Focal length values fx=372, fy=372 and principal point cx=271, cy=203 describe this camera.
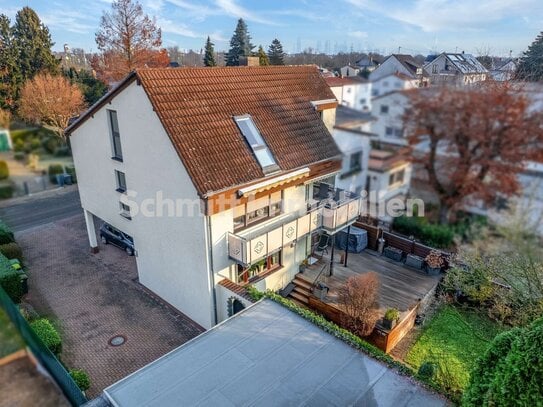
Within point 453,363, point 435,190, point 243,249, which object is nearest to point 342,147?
point 435,190

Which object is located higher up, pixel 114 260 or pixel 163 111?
pixel 163 111

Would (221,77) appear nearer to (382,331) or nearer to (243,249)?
(243,249)

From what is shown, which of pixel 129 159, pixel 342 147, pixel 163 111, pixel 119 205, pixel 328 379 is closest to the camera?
pixel 342 147

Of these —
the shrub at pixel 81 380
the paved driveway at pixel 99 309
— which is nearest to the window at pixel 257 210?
the paved driveway at pixel 99 309

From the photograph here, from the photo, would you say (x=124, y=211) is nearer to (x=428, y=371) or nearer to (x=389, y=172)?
(x=428, y=371)

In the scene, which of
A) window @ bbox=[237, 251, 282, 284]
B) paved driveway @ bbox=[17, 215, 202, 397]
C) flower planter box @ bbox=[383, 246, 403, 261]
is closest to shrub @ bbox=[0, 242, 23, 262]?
paved driveway @ bbox=[17, 215, 202, 397]

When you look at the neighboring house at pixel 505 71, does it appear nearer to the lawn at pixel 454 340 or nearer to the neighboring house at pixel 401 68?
the neighboring house at pixel 401 68
